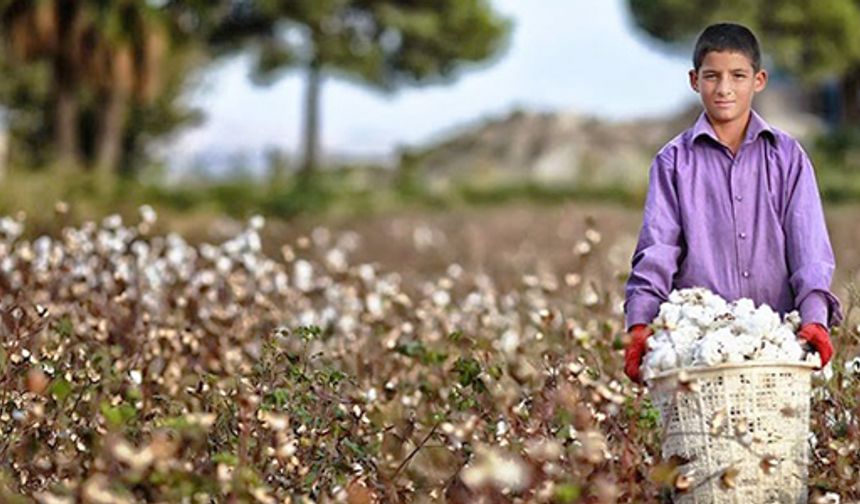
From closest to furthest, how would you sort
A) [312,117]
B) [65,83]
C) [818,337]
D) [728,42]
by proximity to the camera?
1. [818,337]
2. [728,42]
3. [65,83]
4. [312,117]

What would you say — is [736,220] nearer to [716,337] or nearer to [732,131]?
[732,131]

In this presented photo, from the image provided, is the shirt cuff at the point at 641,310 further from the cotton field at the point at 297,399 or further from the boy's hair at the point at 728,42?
the boy's hair at the point at 728,42

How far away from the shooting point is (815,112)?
45.7 metres

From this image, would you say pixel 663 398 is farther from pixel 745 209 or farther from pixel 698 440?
pixel 745 209

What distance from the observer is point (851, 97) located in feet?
136

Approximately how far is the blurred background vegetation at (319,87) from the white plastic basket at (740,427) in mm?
18342

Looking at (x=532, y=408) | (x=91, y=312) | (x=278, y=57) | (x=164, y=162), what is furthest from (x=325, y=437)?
(x=164, y=162)

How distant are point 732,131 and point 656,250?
1.33ft

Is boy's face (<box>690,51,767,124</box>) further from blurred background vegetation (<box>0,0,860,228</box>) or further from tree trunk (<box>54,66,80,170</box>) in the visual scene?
tree trunk (<box>54,66,80,170</box>)

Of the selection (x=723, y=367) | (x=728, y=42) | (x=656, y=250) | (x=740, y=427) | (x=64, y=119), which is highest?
(x=728, y=42)

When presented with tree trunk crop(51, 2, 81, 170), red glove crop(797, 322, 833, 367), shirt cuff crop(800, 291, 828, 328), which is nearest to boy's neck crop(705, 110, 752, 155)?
shirt cuff crop(800, 291, 828, 328)

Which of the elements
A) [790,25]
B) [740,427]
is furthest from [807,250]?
[790,25]

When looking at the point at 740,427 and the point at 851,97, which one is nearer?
the point at 740,427

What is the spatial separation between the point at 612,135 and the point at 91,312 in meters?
30.9
